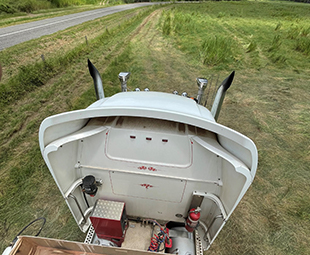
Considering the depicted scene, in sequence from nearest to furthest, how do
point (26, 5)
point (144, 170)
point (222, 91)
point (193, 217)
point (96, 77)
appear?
point (144, 170) → point (193, 217) → point (222, 91) → point (96, 77) → point (26, 5)

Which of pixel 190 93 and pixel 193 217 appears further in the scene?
pixel 190 93

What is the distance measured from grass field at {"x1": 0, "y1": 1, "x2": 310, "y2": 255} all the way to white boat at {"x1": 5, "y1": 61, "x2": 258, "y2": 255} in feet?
3.52

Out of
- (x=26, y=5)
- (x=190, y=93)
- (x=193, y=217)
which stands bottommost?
(x=190, y=93)

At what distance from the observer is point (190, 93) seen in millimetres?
Result: 7672

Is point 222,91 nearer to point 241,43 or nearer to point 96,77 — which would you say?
point 96,77

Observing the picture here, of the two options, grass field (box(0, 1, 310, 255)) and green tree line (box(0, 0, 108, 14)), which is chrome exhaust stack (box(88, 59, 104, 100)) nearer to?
grass field (box(0, 1, 310, 255))

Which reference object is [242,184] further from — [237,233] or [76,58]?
[76,58]

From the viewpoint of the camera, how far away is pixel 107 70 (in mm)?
8883

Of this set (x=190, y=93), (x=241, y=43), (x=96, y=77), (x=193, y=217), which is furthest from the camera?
(x=241, y=43)

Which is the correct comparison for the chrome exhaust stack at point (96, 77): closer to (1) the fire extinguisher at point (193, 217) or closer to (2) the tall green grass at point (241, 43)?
(1) the fire extinguisher at point (193, 217)

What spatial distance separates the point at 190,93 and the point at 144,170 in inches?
237

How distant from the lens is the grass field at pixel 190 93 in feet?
11.1

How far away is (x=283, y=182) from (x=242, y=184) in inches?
133

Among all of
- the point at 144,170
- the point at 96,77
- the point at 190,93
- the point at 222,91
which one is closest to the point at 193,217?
the point at 144,170
